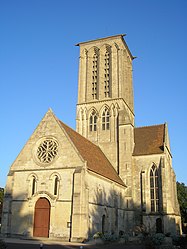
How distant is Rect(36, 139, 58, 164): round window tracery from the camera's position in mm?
29422

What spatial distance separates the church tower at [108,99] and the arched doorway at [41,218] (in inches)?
484

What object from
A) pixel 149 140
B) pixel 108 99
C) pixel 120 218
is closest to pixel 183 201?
pixel 149 140

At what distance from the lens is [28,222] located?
92.6 feet

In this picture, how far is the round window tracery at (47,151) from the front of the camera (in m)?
29.4

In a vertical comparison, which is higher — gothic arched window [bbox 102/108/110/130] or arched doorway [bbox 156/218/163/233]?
gothic arched window [bbox 102/108/110/130]

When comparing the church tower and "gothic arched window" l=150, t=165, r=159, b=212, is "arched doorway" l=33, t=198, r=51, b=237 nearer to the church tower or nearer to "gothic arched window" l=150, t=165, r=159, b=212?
the church tower

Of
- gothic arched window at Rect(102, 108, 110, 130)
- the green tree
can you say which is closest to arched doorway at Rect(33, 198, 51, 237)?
gothic arched window at Rect(102, 108, 110, 130)

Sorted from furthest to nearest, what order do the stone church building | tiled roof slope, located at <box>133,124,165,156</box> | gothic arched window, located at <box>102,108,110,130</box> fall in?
1. gothic arched window, located at <box>102,108,110,130</box>
2. tiled roof slope, located at <box>133,124,165,156</box>
3. the stone church building

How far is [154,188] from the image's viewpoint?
3575 centimetres

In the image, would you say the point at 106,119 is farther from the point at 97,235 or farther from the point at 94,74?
the point at 97,235

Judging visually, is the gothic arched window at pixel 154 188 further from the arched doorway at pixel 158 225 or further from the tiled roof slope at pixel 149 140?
the tiled roof slope at pixel 149 140

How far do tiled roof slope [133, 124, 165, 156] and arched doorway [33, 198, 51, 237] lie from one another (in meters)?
14.7

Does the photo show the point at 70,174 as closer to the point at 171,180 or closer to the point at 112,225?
the point at 112,225

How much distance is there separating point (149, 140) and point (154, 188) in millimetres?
A: 6915
